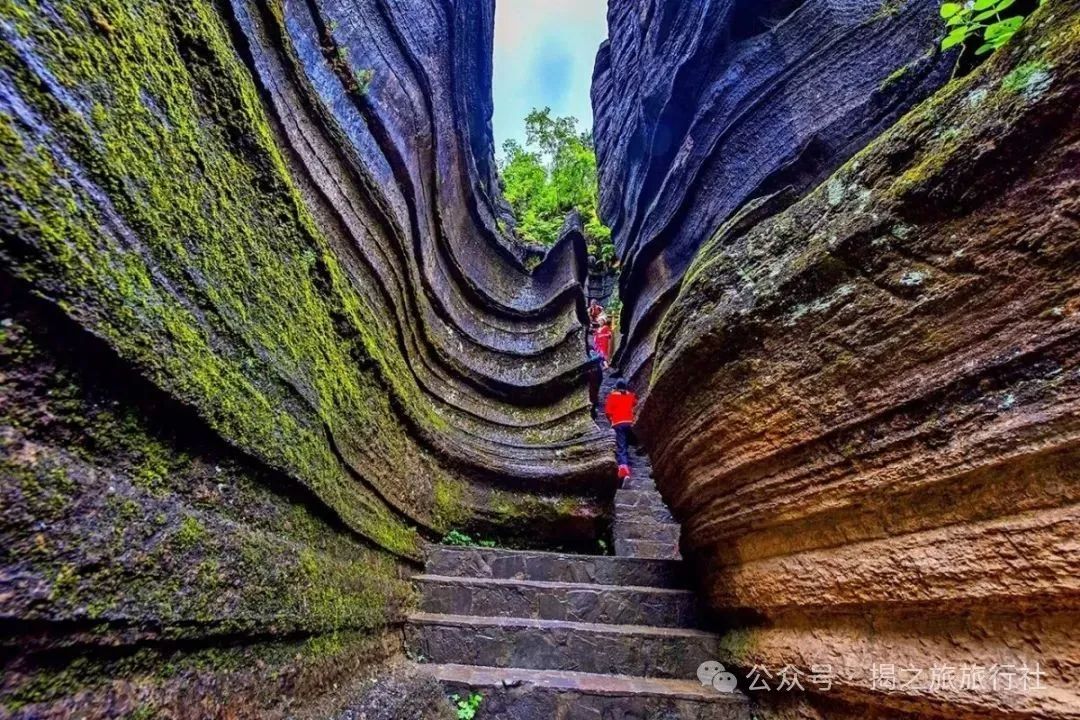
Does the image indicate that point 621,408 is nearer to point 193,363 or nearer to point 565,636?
point 565,636

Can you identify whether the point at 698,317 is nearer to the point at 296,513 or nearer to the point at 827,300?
the point at 827,300

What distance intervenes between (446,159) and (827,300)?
563cm

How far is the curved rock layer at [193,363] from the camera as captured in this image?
101 centimetres

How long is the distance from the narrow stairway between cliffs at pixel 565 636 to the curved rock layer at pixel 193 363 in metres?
0.45

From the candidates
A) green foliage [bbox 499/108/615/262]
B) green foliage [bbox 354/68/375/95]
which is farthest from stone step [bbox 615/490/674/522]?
green foliage [bbox 499/108/615/262]

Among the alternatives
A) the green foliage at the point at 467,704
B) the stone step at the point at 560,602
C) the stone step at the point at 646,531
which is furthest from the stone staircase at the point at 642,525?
the green foliage at the point at 467,704

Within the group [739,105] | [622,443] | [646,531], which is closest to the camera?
[646,531]

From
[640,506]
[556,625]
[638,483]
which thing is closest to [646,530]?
[640,506]

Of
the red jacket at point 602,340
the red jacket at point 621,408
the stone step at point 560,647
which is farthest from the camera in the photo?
the red jacket at point 602,340

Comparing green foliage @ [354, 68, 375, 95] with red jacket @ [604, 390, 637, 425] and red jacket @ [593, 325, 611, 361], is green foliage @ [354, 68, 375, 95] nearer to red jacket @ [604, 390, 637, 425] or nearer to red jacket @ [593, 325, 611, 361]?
red jacket @ [604, 390, 637, 425]

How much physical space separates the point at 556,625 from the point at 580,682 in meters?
0.43

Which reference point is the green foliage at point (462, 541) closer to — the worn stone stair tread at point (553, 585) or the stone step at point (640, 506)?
the worn stone stair tread at point (553, 585)

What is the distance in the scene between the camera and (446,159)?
6465 mm

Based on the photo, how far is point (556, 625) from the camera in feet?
10.9
